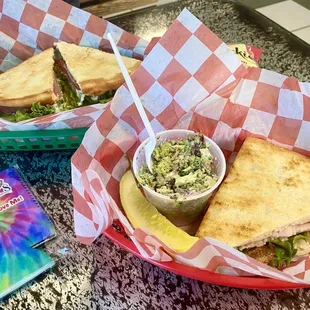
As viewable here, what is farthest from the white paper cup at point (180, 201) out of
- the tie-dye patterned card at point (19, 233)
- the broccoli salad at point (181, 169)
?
the tie-dye patterned card at point (19, 233)

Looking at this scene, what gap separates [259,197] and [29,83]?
1025 millimetres

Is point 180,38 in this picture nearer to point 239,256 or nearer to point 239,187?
point 239,187

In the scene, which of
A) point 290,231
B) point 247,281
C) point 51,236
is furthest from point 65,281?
point 290,231

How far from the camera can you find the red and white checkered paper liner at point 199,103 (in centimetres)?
145

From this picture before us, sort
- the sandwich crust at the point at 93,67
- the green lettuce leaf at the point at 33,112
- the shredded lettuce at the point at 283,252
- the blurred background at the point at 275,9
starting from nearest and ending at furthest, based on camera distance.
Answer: the shredded lettuce at the point at 283,252 < the green lettuce leaf at the point at 33,112 < the sandwich crust at the point at 93,67 < the blurred background at the point at 275,9

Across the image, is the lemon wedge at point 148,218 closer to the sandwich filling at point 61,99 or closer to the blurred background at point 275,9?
the sandwich filling at point 61,99

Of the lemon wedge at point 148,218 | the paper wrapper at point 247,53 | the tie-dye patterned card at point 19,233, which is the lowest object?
the tie-dye patterned card at point 19,233

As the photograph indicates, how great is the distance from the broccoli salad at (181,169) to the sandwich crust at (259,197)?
2.9 inches

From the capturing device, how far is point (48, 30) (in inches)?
78.4

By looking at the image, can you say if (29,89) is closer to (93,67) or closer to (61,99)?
(61,99)

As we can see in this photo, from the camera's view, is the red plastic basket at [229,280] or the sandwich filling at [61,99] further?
the sandwich filling at [61,99]

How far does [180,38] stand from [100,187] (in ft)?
1.77

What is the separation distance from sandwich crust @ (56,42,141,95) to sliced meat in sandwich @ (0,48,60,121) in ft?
0.26

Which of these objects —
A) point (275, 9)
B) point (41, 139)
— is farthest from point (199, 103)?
point (275, 9)
